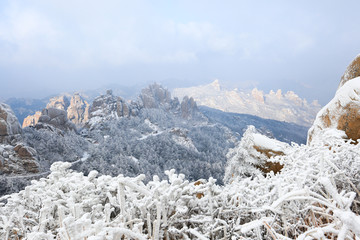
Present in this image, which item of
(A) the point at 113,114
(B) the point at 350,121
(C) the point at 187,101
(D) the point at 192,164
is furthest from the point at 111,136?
(C) the point at 187,101


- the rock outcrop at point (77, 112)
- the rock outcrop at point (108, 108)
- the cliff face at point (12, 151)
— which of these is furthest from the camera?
the rock outcrop at point (77, 112)

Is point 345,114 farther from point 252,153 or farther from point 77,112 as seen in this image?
point 77,112

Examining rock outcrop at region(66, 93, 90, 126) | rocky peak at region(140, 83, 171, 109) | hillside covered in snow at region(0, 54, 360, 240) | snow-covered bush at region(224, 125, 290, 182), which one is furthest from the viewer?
rocky peak at region(140, 83, 171, 109)

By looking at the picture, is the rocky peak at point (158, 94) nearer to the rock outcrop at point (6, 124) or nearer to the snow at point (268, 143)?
the rock outcrop at point (6, 124)

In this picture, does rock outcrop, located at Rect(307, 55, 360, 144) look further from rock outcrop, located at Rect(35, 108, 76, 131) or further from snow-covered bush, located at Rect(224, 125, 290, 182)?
rock outcrop, located at Rect(35, 108, 76, 131)

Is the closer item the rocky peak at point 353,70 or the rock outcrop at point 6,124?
the rocky peak at point 353,70

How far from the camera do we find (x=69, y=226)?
812mm

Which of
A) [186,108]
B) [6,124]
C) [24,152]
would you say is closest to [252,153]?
[24,152]

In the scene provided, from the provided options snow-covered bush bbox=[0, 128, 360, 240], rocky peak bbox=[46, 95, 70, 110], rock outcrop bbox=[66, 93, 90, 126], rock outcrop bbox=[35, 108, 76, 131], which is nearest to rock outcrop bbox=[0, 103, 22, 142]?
rock outcrop bbox=[35, 108, 76, 131]

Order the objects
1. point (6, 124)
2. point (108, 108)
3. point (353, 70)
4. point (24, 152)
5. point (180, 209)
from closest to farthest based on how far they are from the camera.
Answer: point (180, 209) < point (353, 70) < point (24, 152) < point (6, 124) < point (108, 108)

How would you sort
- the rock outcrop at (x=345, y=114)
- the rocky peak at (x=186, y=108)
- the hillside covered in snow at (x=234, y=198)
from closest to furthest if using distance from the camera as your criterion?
the hillside covered in snow at (x=234, y=198)
the rock outcrop at (x=345, y=114)
the rocky peak at (x=186, y=108)

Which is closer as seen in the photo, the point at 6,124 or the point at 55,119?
the point at 6,124

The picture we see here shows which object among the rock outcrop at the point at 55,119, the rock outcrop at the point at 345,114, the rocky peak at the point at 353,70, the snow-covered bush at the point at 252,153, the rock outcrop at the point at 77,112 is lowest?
the rock outcrop at the point at 77,112

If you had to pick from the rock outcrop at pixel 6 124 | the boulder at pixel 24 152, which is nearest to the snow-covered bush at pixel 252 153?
the boulder at pixel 24 152
